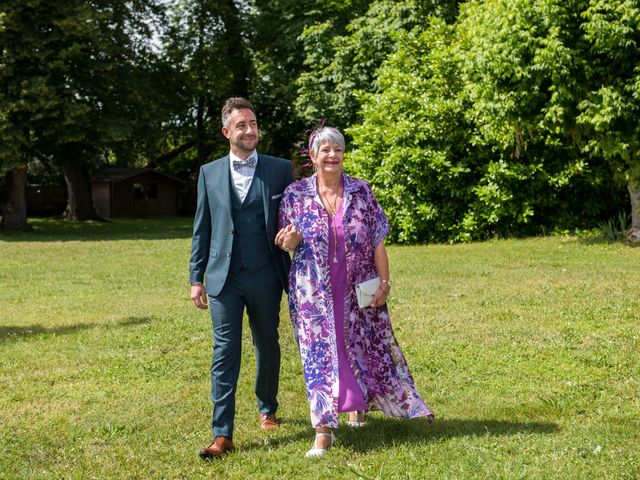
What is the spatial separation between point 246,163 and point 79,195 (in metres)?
41.2

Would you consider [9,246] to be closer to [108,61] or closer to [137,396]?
[108,61]

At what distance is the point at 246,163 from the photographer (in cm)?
576

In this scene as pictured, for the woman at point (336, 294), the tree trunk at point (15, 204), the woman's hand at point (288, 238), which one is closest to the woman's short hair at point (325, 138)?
the woman at point (336, 294)

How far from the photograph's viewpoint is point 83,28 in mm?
31781

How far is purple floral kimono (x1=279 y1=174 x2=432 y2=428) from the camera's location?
18.3 ft

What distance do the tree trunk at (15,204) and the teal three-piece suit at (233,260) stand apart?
31175 mm

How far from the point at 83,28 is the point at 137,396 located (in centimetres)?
2710

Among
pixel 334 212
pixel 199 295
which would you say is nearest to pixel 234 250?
pixel 199 295

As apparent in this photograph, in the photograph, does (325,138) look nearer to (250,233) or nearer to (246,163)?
(246,163)

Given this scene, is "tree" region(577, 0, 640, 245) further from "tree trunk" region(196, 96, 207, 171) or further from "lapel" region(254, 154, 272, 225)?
"tree trunk" region(196, 96, 207, 171)

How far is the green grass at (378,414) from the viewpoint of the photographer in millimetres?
5441

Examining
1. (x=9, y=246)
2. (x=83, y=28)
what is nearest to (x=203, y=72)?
(x=83, y=28)

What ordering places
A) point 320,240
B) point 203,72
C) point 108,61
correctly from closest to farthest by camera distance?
point 320,240 < point 108,61 < point 203,72

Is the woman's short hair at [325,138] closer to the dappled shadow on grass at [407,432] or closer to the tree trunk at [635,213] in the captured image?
the dappled shadow on grass at [407,432]
